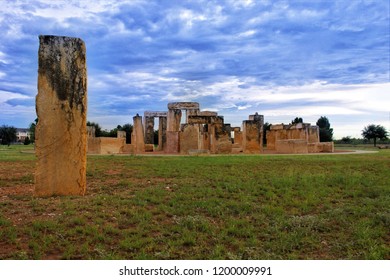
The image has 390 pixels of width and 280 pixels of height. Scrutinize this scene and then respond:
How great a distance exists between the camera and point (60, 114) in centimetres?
752

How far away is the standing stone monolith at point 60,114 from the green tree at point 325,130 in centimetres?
4243

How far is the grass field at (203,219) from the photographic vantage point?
191 inches

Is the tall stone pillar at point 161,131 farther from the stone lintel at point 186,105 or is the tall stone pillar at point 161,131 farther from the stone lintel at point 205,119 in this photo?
the stone lintel at point 205,119

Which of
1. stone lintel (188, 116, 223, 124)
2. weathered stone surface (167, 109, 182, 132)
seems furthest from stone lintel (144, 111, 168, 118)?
stone lintel (188, 116, 223, 124)

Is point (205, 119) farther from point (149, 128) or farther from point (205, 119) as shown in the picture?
point (149, 128)

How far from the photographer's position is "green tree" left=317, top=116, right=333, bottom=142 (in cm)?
4602

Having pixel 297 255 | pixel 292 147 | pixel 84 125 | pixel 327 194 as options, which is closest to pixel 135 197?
pixel 84 125

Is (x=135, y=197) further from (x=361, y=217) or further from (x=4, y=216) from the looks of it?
(x=361, y=217)

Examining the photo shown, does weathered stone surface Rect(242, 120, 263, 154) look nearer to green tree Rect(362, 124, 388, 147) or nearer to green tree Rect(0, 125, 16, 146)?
green tree Rect(362, 124, 388, 147)

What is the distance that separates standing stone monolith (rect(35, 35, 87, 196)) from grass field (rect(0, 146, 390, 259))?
1.70 ft

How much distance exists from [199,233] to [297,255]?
4.79ft

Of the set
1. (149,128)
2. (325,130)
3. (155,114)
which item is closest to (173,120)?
(155,114)

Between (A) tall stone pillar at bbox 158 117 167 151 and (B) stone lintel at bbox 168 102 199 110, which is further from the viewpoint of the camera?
(B) stone lintel at bbox 168 102 199 110

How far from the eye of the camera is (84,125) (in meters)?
7.73
